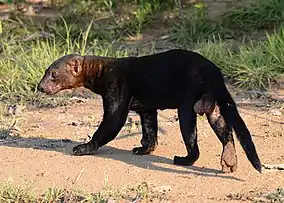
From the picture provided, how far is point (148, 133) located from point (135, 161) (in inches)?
13.1

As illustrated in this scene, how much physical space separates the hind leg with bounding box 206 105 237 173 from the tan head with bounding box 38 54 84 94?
1259mm

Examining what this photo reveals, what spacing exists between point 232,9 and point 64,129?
16.9ft

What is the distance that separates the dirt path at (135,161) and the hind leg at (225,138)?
A: 0.08 metres

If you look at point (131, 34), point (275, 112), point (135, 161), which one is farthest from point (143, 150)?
point (131, 34)

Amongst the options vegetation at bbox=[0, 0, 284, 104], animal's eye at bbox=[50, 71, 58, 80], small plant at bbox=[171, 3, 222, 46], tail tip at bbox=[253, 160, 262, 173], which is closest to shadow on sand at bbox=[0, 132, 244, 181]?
tail tip at bbox=[253, 160, 262, 173]

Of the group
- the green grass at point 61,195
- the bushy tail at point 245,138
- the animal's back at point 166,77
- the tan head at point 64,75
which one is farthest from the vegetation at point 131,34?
the green grass at point 61,195

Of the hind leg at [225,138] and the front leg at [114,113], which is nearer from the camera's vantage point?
the hind leg at [225,138]

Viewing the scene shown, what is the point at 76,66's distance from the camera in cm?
680

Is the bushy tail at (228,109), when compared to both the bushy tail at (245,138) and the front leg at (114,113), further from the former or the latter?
the front leg at (114,113)

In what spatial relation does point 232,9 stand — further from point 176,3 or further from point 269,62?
point 269,62

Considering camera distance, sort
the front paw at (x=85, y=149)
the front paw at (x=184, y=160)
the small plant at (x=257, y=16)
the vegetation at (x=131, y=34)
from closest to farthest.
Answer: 1. the front paw at (x=184, y=160)
2. the front paw at (x=85, y=149)
3. the vegetation at (x=131, y=34)
4. the small plant at (x=257, y=16)

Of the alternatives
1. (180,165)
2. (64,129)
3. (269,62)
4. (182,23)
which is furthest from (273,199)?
(182,23)

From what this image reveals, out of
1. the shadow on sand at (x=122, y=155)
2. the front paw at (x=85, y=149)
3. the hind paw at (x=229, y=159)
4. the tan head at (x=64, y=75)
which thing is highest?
the tan head at (x=64, y=75)

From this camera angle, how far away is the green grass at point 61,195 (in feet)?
18.0
